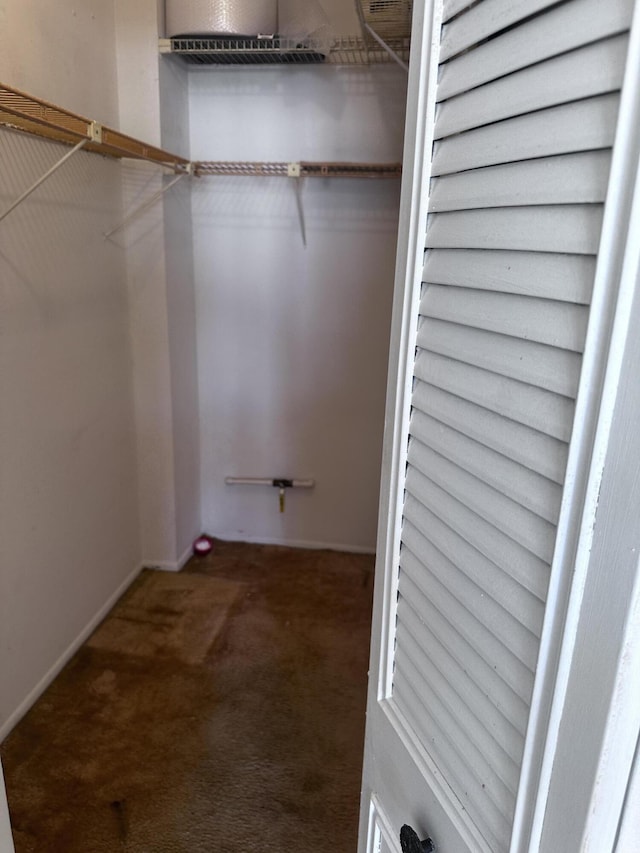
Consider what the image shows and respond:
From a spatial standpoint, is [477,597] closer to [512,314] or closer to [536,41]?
[512,314]

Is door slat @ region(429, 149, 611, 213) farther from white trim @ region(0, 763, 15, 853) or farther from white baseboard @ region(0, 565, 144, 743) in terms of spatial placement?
white baseboard @ region(0, 565, 144, 743)

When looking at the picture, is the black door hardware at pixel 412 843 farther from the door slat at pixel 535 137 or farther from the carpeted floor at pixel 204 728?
the carpeted floor at pixel 204 728

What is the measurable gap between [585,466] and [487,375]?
16 cm

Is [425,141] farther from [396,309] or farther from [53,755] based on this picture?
[53,755]

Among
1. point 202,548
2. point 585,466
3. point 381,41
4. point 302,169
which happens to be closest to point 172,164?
point 302,169

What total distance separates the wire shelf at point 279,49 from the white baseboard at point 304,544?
209 centimetres

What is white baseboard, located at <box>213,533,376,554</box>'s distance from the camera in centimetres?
310

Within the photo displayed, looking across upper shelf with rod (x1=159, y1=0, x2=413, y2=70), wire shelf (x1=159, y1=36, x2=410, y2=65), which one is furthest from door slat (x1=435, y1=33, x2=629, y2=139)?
wire shelf (x1=159, y1=36, x2=410, y2=65)

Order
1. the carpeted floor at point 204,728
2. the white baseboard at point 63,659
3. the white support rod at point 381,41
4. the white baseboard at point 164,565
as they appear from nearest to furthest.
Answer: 1. the carpeted floor at point 204,728
2. the white baseboard at point 63,659
3. the white support rod at point 381,41
4. the white baseboard at point 164,565

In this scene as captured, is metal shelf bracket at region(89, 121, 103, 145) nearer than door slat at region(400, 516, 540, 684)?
No

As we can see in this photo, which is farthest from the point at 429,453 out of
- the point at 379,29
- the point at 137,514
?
the point at 137,514

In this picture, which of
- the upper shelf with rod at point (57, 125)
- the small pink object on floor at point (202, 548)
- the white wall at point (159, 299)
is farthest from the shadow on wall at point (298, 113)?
the small pink object on floor at point (202, 548)

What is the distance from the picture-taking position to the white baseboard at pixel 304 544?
3.10 meters

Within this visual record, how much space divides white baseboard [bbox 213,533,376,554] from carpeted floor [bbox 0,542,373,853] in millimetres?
297
